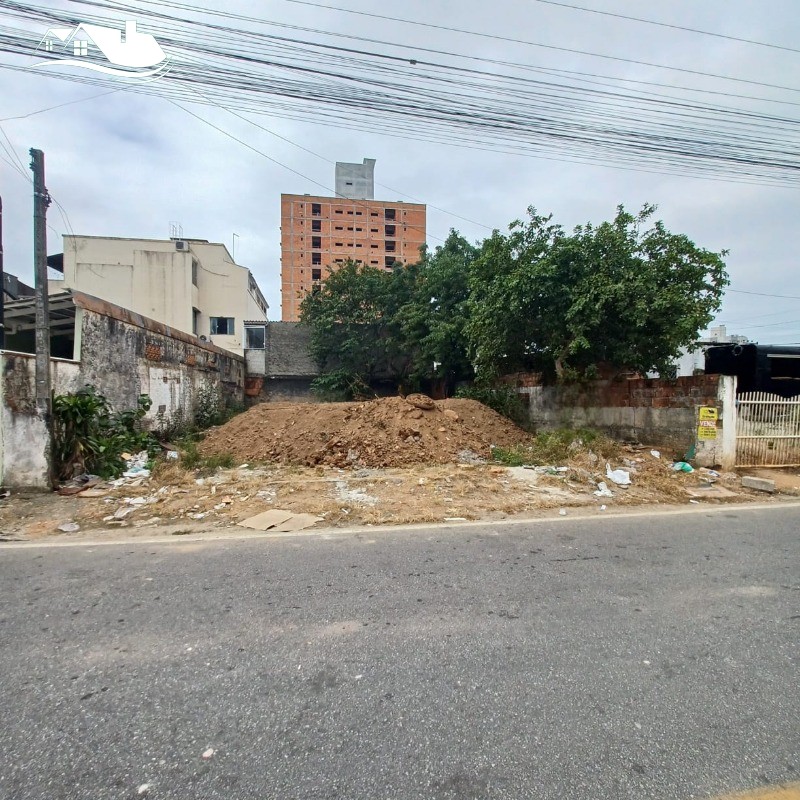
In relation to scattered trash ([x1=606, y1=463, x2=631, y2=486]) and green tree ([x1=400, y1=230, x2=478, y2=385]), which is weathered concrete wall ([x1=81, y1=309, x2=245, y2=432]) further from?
scattered trash ([x1=606, y1=463, x2=631, y2=486])

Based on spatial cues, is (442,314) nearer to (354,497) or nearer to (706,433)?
(706,433)

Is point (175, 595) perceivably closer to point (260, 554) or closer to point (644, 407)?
point (260, 554)

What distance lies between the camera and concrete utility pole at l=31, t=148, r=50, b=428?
673 cm

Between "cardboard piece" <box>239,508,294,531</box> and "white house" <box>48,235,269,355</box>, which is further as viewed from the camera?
"white house" <box>48,235,269,355</box>

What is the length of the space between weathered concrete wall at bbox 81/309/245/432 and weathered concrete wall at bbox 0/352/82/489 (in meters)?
1.62

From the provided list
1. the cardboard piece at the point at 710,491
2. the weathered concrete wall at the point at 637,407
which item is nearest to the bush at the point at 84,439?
the cardboard piece at the point at 710,491

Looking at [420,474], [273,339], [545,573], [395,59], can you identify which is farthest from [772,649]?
[273,339]

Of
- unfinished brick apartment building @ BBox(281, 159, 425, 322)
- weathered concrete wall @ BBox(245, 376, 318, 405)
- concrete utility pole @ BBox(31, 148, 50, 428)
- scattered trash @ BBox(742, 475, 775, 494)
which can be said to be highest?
unfinished brick apartment building @ BBox(281, 159, 425, 322)

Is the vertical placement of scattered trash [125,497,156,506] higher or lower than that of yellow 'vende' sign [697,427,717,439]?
lower

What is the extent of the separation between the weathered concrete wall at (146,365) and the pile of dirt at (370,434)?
149 cm

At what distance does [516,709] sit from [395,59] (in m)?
9.16

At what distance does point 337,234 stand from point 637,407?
2445 inches

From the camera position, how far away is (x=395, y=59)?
25.7 ft

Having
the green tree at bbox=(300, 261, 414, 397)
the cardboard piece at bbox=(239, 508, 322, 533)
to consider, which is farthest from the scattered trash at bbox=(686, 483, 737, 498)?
the green tree at bbox=(300, 261, 414, 397)
